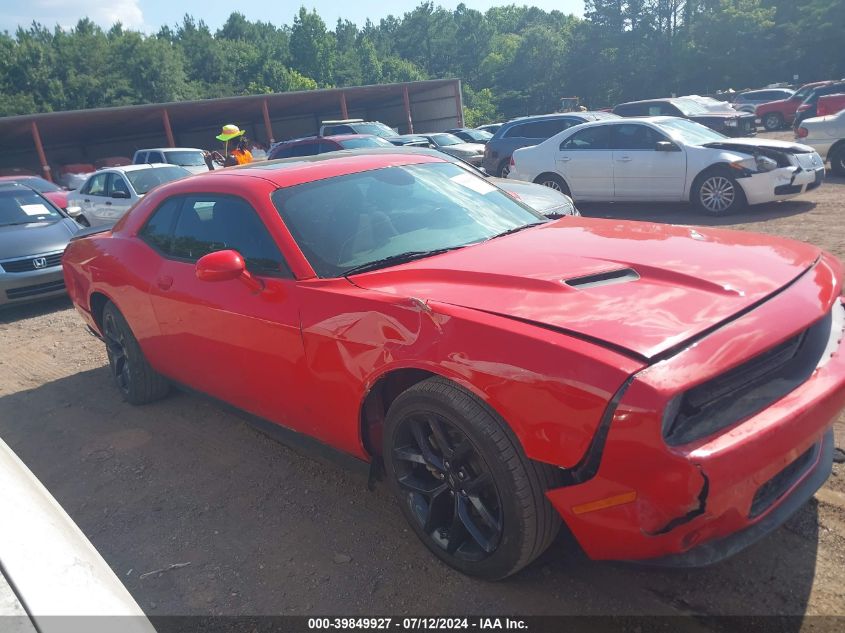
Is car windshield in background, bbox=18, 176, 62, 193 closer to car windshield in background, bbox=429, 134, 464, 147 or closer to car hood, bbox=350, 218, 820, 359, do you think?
car windshield in background, bbox=429, 134, 464, 147

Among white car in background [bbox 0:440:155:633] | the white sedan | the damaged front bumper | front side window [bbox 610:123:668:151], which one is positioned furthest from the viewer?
front side window [bbox 610:123:668:151]

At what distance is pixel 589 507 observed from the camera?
2.16m

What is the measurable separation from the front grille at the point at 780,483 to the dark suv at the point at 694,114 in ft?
56.1

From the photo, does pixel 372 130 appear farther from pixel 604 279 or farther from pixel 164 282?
pixel 604 279

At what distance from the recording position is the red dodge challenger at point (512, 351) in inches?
81.2

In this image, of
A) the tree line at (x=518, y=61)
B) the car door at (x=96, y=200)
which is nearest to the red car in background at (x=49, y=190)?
the car door at (x=96, y=200)

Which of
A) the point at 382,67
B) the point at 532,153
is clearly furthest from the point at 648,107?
the point at 382,67

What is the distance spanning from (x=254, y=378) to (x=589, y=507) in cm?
194

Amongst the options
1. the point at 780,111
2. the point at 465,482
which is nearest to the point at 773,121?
the point at 780,111

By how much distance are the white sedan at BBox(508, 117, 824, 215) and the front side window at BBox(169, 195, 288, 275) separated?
7.87m

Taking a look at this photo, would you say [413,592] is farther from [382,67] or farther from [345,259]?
[382,67]

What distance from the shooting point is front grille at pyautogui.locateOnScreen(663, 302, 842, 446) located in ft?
6.75

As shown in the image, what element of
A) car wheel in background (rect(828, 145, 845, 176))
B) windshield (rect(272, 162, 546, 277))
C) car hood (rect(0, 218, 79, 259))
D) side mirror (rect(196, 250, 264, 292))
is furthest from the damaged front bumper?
car wheel in background (rect(828, 145, 845, 176))

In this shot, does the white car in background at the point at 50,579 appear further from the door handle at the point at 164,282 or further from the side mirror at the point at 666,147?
the side mirror at the point at 666,147
